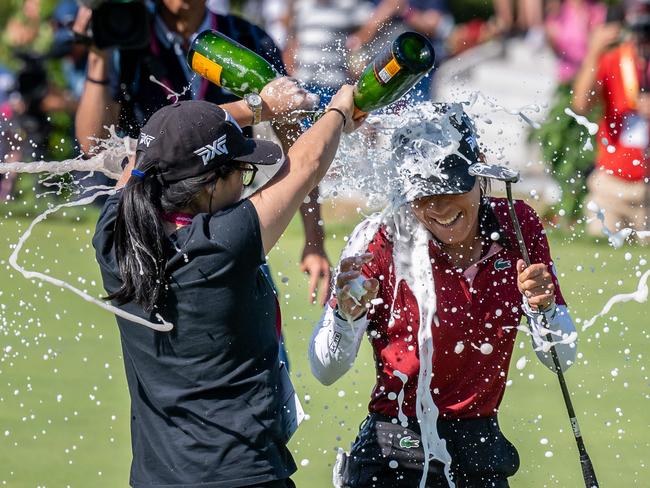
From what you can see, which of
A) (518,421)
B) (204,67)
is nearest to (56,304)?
(518,421)

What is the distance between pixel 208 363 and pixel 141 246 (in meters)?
0.34

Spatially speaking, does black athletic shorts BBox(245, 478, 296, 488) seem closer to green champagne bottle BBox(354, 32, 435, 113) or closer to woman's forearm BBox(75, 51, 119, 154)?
green champagne bottle BBox(354, 32, 435, 113)

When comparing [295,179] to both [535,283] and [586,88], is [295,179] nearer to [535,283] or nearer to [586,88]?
[535,283]

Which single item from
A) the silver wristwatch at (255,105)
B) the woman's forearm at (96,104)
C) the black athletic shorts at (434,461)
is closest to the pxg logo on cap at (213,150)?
the silver wristwatch at (255,105)

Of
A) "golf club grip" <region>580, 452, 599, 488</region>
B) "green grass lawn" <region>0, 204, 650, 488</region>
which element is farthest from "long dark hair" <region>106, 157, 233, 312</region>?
"golf club grip" <region>580, 452, 599, 488</region>

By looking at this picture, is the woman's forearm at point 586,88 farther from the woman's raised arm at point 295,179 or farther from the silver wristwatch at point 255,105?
the woman's raised arm at point 295,179

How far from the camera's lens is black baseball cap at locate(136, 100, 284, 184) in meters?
3.12

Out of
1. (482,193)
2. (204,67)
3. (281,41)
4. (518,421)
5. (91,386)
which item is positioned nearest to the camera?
(482,193)

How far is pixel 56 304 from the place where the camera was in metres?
8.92

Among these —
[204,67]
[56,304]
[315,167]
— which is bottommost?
[315,167]

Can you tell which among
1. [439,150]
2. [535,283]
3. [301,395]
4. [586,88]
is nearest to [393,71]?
[439,150]

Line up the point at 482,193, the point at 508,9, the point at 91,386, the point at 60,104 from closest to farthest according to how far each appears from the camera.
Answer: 1. the point at 482,193
2. the point at 91,386
3. the point at 60,104
4. the point at 508,9

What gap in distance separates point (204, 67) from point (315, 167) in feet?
3.29

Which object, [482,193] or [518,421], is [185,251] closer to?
[482,193]
